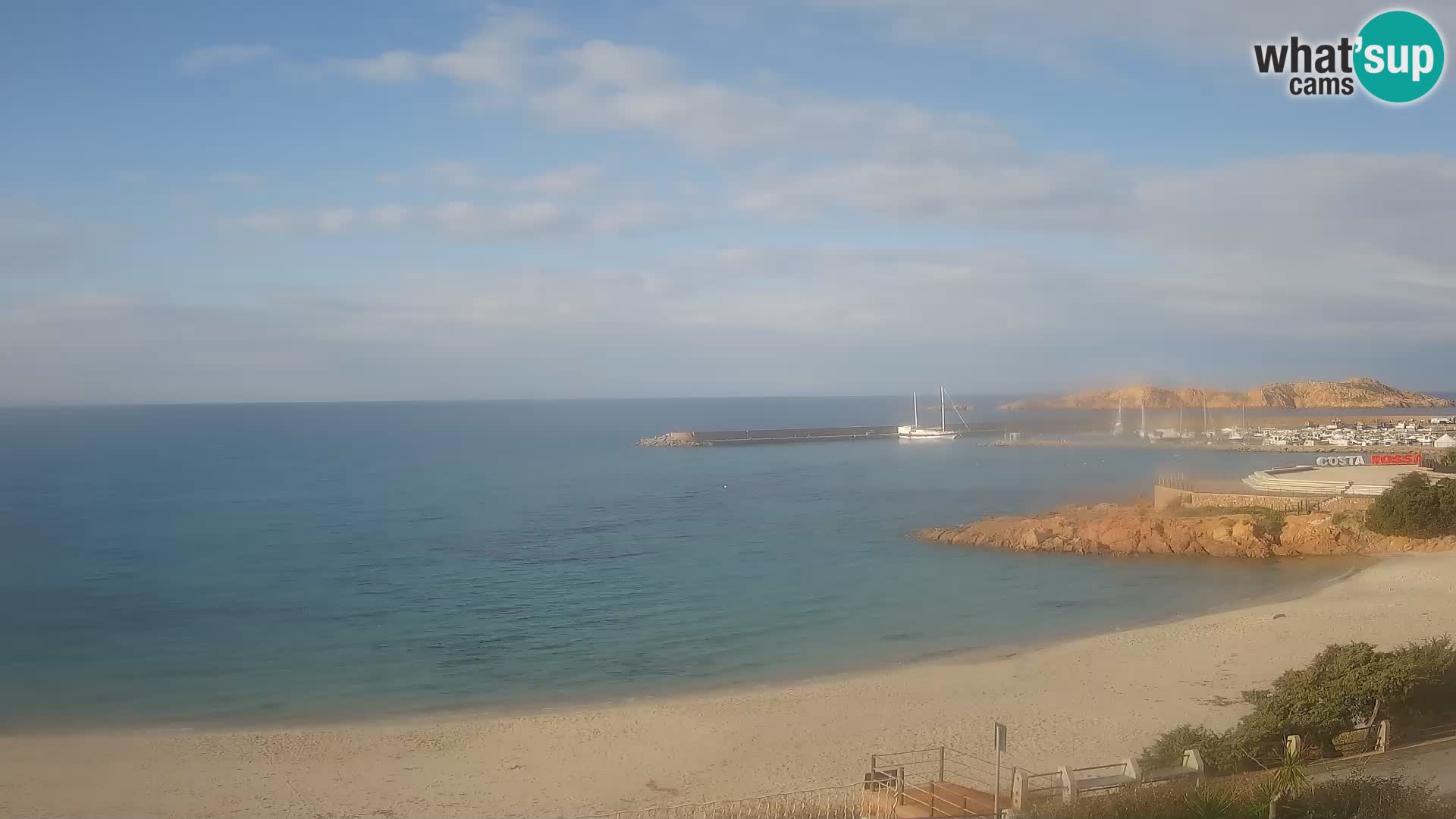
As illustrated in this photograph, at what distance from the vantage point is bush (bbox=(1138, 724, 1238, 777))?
401 inches

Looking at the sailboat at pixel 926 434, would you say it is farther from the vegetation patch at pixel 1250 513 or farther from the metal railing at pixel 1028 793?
the metal railing at pixel 1028 793

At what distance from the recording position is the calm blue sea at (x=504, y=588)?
2019cm

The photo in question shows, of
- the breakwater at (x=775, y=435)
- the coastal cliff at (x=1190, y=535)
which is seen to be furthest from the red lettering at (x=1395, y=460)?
the breakwater at (x=775, y=435)

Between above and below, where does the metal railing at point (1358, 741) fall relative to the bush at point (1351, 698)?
below

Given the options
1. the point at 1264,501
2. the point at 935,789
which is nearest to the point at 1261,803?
the point at 935,789

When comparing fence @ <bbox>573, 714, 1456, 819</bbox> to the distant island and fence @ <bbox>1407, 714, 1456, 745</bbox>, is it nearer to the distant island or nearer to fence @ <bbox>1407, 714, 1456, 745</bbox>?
fence @ <bbox>1407, 714, 1456, 745</bbox>

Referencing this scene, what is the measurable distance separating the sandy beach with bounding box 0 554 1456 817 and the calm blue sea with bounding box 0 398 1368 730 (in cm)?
166

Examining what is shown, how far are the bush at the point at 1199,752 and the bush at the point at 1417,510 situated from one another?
2423 cm

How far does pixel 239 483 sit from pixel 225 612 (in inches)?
1592

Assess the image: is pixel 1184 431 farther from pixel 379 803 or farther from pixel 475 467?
pixel 379 803

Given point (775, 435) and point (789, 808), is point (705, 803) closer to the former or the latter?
point (789, 808)

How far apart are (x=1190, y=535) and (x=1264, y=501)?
583 cm

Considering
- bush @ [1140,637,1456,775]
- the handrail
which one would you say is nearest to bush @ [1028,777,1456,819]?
bush @ [1140,637,1456,775]

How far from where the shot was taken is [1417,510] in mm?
31016
